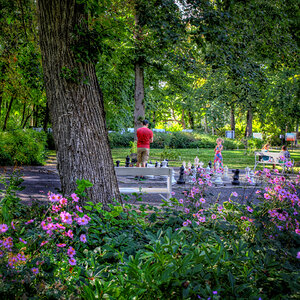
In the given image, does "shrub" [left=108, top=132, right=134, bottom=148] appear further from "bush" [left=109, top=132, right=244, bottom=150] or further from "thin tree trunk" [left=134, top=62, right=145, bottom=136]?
"thin tree trunk" [left=134, top=62, right=145, bottom=136]

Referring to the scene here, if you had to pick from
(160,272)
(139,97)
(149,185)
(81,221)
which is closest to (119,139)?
(139,97)

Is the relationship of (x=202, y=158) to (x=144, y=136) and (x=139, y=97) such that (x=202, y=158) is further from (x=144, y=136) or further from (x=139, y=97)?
(x=144, y=136)

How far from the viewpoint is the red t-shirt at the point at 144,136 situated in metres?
11.0

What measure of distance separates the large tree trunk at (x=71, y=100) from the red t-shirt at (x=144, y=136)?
679 cm

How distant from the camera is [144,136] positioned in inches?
438

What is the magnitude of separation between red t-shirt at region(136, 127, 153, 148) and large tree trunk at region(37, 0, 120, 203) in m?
6.79

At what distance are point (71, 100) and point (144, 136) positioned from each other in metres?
7.04

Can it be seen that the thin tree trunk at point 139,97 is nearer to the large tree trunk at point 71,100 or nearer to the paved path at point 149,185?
the paved path at point 149,185

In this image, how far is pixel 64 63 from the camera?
163 inches

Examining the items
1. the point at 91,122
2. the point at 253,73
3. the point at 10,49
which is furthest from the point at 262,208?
the point at 10,49

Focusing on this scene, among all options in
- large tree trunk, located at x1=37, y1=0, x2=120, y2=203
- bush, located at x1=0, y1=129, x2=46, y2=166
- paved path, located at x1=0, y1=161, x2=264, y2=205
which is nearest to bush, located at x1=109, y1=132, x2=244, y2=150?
bush, located at x1=0, y1=129, x2=46, y2=166

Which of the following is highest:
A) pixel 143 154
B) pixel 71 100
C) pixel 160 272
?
pixel 71 100

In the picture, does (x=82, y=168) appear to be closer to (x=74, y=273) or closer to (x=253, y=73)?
(x=74, y=273)

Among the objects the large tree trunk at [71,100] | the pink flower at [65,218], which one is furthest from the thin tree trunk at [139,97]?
the pink flower at [65,218]
